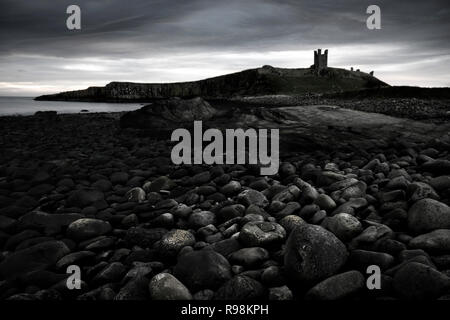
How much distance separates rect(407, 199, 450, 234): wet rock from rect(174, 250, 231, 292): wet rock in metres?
1.89

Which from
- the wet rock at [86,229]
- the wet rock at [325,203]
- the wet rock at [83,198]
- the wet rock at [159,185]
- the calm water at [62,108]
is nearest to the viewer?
the wet rock at [86,229]

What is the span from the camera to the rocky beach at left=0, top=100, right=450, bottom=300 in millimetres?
2650

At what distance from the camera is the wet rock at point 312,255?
105 inches

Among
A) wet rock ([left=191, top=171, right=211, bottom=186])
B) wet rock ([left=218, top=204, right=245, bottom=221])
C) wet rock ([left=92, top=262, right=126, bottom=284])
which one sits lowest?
wet rock ([left=92, top=262, right=126, bottom=284])

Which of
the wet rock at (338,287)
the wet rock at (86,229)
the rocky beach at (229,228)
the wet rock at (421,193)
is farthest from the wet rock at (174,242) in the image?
the wet rock at (421,193)

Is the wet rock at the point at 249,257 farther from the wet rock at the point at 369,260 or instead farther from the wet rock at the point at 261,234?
the wet rock at the point at 369,260

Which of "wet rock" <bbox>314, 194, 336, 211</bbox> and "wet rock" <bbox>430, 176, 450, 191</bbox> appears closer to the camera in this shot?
"wet rock" <bbox>314, 194, 336, 211</bbox>

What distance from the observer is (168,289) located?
2.58m

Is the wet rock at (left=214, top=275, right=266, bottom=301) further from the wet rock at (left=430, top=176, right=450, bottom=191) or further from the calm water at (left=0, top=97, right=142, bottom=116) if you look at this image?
the calm water at (left=0, top=97, right=142, bottom=116)

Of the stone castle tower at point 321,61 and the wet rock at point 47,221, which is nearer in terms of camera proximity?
the wet rock at point 47,221

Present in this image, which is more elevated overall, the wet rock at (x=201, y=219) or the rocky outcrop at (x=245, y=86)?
the rocky outcrop at (x=245, y=86)

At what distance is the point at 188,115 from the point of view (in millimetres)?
13836

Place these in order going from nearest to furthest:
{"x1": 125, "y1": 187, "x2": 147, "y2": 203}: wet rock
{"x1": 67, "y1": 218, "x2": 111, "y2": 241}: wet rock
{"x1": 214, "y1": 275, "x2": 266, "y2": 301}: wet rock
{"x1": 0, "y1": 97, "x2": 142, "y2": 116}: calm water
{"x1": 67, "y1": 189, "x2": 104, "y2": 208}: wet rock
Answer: {"x1": 214, "y1": 275, "x2": 266, "y2": 301}: wet rock < {"x1": 67, "y1": 218, "x2": 111, "y2": 241}: wet rock < {"x1": 67, "y1": 189, "x2": 104, "y2": 208}: wet rock < {"x1": 125, "y1": 187, "x2": 147, "y2": 203}: wet rock < {"x1": 0, "y1": 97, "x2": 142, "y2": 116}: calm water

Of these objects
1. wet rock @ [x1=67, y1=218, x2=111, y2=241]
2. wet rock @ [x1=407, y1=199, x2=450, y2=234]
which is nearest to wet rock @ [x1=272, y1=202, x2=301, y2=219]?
wet rock @ [x1=407, y1=199, x2=450, y2=234]
